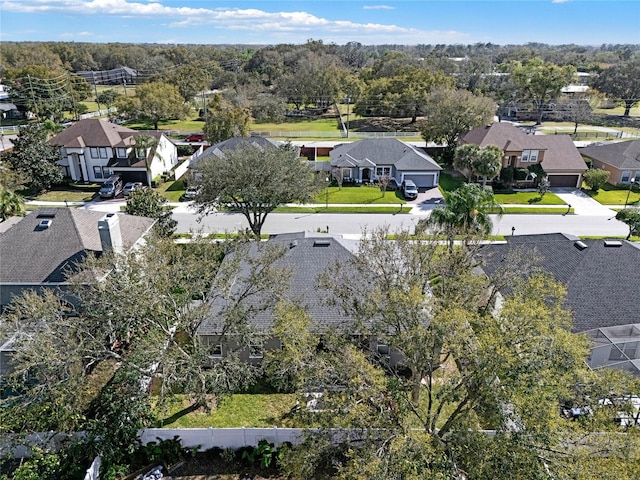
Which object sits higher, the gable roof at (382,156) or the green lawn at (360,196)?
the gable roof at (382,156)

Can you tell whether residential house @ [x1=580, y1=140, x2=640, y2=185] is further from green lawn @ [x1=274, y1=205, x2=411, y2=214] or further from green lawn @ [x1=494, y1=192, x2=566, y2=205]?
green lawn @ [x1=274, y1=205, x2=411, y2=214]

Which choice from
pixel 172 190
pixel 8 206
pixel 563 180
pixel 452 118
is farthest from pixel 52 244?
pixel 563 180

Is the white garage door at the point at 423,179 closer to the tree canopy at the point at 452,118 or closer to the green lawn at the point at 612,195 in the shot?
the tree canopy at the point at 452,118

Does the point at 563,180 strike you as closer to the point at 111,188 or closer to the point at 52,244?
the point at 111,188

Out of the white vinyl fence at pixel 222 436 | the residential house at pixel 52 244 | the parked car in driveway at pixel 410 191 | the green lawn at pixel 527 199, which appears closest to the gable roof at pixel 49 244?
the residential house at pixel 52 244

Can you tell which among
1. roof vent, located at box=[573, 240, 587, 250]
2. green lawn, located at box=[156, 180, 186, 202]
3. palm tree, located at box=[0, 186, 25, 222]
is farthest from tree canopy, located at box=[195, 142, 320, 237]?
roof vent, located at box=[573, 240, 587, 250]

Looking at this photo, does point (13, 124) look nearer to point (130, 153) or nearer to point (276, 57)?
point (130, 153)
